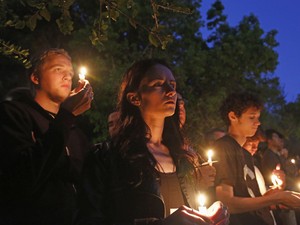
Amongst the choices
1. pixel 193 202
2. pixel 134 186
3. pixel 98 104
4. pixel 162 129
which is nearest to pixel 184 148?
pixel 162 129

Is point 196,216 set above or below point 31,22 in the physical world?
below

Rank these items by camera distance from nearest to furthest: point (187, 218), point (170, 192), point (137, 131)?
1. point (187, 218)
2. point (170, 192)
3. point (137, 131)

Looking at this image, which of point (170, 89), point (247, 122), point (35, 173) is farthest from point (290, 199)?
point (35, 173)

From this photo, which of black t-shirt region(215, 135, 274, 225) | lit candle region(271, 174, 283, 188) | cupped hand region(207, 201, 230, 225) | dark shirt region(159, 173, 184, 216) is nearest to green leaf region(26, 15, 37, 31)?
dark shirt region(159, 173, 184, 216)

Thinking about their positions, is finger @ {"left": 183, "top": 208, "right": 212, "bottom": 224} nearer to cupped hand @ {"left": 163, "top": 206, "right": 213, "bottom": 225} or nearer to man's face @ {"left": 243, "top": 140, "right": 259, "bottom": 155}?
cupped hand @ {"left": 163, "top": 206, "right": 213, "bottom": 225}

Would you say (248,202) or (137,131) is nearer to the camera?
(137,131)

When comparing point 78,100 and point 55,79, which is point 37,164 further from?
point 55,79

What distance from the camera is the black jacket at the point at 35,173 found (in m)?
2.14

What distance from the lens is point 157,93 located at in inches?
107

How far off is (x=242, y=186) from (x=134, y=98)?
60.6 inches

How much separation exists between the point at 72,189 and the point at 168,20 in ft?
45.3

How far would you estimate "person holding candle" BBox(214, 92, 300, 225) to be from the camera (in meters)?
3.50

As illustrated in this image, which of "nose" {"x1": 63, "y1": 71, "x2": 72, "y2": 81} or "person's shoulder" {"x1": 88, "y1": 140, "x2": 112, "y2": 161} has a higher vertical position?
"nose" {"x1": 63, "y1": 71, "x2": 72, "y2": 81}

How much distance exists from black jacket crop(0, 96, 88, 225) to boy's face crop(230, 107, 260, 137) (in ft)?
7.53
